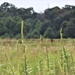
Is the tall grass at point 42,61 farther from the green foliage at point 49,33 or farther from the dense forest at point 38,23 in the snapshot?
the green foliage at point 49,33

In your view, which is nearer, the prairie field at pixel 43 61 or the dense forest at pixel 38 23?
the prairie field at pixel 43 61

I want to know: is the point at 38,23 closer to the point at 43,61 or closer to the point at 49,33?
the point at 49,33

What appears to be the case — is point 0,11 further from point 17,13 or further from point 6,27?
point 6,27

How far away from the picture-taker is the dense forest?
3600cm

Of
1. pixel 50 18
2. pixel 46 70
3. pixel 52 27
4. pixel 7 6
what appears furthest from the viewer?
pixel 7 6

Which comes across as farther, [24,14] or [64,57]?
[24,14]

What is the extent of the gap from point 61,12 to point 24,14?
232 inches

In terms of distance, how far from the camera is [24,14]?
44750 millimetres

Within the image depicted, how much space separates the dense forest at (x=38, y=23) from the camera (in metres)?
36.0

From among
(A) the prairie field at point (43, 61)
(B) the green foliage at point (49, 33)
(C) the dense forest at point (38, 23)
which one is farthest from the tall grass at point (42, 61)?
(B) the green foliage at point (49, 33)

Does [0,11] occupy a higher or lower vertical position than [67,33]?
higher

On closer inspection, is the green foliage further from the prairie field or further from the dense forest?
the prairie field

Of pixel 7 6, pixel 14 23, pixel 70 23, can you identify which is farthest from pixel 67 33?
pixel 7 6

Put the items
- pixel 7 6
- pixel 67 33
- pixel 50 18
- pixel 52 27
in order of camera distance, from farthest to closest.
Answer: pixel 7 6
pixel 50 18
pixel 52 27
pixel 67 33
